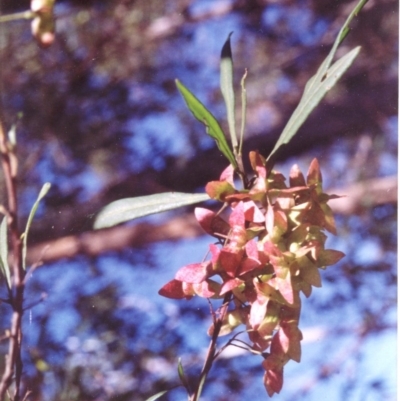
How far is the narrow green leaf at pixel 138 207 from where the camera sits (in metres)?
0.43

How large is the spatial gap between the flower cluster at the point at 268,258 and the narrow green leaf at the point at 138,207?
1.2 inches

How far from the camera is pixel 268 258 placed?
0.37 meters

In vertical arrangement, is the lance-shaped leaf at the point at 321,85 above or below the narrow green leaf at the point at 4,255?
above

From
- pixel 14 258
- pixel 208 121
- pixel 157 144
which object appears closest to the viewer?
pixel 14 258

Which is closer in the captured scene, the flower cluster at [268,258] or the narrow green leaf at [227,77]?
the flower cluster at [268,258]

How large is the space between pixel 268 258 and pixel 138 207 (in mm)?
125

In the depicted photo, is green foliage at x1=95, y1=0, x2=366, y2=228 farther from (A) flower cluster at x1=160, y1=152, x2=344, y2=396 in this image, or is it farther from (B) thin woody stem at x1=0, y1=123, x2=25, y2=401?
(B) thin woody stem at x1=0, y1=123, x2=25, y2=401

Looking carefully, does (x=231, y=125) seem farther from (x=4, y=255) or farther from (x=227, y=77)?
(x=4, y=255)

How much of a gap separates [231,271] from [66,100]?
3.29 ft

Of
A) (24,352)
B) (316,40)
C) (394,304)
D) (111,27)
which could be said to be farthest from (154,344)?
(316,40)

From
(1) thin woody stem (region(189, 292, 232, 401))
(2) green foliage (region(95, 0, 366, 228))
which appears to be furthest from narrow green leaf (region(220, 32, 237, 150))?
(1) thin woody stem (region(189, 292, 232, 401))

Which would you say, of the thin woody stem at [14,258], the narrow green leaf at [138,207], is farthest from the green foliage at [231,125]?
the thin woody stem at [14,258]

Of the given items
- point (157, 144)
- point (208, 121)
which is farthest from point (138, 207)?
point (157, 144)

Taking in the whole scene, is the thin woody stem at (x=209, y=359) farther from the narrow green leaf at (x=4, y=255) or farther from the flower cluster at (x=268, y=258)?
the narrow green leaf at (x=4, y=255)
